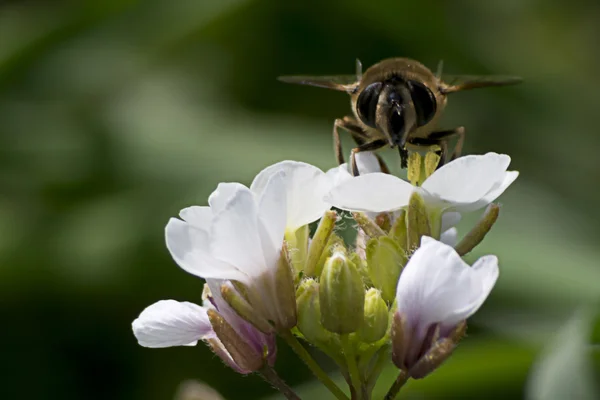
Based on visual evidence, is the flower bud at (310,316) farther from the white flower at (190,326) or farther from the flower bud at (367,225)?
the flower bud at (367,225)

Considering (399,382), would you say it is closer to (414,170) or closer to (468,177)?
(468,177)

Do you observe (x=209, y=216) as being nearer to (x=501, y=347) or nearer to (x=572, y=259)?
(x=501, y=347)

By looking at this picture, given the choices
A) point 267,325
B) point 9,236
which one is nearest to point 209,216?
point 267,325

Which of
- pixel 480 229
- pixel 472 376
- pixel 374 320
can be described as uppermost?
pixel 480 229

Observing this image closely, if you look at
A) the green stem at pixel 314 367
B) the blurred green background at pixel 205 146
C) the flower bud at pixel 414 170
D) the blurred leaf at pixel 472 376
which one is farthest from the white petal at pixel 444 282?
the blurred leaf at pixel 472 376

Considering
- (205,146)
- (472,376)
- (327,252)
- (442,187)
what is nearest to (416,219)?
(442,187)

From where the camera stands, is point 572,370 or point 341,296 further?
point 572,370
